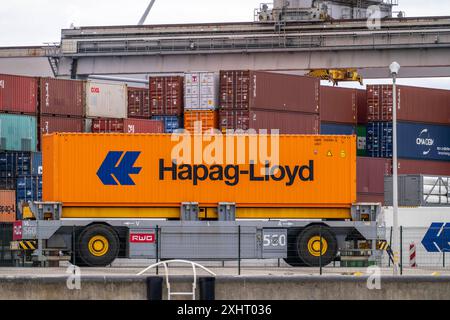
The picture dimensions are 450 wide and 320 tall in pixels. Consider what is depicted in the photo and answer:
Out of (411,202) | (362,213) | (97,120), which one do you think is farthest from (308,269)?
(97,120)

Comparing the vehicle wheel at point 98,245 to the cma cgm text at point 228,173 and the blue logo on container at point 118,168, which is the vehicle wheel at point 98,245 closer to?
the blue logo on container at point 118,168

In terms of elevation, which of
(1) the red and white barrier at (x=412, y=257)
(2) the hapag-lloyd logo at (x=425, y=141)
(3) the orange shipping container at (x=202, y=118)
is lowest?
(1) the red and white barrier at (x=412, y=257)

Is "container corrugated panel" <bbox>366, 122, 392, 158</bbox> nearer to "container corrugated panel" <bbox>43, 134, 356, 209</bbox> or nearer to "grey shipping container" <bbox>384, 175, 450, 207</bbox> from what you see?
"grey shipping container" <bbox>384, 175, 450, 207</bbox>

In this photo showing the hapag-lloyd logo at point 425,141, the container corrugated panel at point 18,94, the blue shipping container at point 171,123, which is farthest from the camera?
the hapag-lloyd logo at point 425,141

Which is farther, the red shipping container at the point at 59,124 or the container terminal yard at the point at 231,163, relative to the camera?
the red shipping container at the point at 59,124

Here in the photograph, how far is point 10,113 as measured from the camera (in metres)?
51.3

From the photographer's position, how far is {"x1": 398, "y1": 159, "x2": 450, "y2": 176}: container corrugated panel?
57.8 m

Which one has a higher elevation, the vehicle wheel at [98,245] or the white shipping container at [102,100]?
the white shipping container at [102,100]

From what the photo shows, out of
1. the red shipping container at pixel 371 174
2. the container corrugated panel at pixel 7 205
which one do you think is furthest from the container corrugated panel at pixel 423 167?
the container corrugated panel at pixel 7 205

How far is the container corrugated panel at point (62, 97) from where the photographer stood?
171 ft

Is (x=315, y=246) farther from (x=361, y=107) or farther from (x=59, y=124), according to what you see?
(x=361, y=107)

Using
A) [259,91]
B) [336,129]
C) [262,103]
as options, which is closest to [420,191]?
[262,103]

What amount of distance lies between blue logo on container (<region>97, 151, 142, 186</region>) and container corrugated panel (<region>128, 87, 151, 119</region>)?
2059cm

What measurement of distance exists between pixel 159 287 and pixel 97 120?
97.6ft
